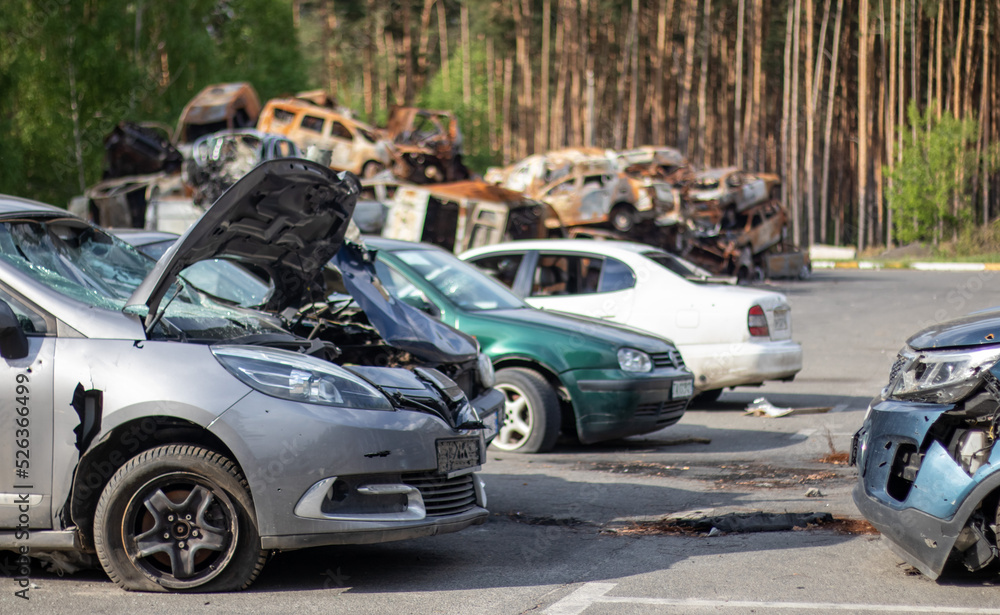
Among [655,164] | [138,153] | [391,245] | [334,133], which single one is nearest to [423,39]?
[655,164]

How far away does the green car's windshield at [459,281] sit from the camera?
29.0ft

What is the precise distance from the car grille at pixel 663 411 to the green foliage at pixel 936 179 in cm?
4280

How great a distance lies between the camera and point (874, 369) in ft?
45.4

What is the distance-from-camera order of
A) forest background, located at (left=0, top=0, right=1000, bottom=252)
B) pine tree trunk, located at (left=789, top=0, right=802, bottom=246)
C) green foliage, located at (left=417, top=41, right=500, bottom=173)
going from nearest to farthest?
forest background, located at (left=0, top=0, right=1000, bottom=252) → pine tree trunk, located at (left=789, top=0, right=802, bottom=246) → green foliage, located at (left=417, top=41, right=500, bottom=173)

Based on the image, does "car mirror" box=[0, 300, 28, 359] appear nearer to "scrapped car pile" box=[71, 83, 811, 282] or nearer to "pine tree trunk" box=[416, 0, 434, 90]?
"scrapped car pile" box=[71, 83, 811, 282]

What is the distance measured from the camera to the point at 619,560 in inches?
200

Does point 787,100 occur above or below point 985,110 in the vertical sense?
below

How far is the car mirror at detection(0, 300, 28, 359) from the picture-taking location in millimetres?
4367

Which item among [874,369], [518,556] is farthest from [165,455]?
[874,369]

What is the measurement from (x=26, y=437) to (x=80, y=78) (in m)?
32.6

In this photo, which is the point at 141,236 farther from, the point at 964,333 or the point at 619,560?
the point at 964,333

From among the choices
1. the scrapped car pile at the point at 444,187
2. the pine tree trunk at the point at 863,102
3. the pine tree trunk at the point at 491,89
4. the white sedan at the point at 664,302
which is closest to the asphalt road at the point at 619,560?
the white sedan at the point at 664,302

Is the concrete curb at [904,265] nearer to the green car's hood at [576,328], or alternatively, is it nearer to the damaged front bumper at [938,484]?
the green car's hood at [576,328]

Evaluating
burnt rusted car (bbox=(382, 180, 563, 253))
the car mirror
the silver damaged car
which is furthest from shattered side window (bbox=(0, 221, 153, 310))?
burnt rusted car (bbox=(382, 180, 563, 253))
